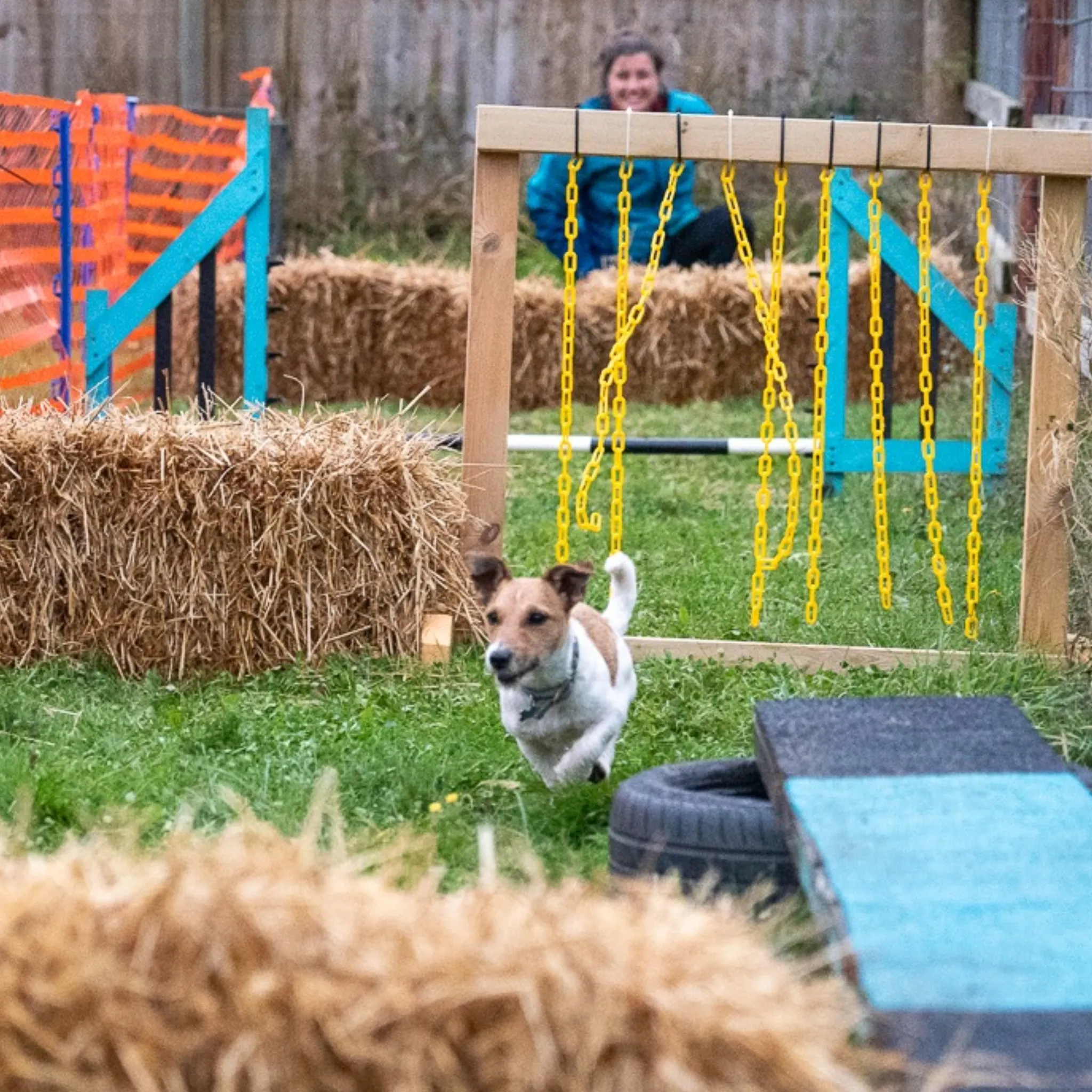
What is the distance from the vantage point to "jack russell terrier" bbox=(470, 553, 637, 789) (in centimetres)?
433

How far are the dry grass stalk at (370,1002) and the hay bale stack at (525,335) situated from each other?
9.38m

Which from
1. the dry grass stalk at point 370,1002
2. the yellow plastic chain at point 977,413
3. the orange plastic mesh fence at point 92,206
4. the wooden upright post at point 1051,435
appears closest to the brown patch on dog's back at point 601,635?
the yellow plastic chain at point 977,413

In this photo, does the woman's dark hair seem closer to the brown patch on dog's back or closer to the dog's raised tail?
the dog's raised tail

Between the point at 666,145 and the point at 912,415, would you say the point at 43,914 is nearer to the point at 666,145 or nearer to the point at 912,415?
the point at 666,145

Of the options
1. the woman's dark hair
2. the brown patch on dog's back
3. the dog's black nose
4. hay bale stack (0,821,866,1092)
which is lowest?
the brown patch on dog's back

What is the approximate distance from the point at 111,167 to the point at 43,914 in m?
8.06

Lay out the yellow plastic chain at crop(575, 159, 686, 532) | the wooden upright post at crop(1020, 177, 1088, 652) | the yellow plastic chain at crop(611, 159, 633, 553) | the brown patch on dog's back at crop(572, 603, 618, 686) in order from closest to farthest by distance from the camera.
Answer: the brown patch on dog's back at crop(572, 603, 618, 686) → the yellow plastic chain at crop(575, 159, 686, 532) → the yellow plastic chain at crop(611, 159, 633, 553) → the wooden upright post at crop(1020, 177, 1088, 652)

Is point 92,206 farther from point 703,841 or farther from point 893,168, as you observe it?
point 703,841

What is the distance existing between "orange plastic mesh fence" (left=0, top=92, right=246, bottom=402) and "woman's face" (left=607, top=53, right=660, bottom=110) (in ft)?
8.83

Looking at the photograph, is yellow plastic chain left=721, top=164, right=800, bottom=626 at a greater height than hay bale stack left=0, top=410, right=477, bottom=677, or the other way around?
yellow plastic chain left=721, top=164, right=800, bottom=626

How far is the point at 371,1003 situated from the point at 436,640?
12.2ft

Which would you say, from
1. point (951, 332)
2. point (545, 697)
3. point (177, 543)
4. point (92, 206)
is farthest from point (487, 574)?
point (92, 206)

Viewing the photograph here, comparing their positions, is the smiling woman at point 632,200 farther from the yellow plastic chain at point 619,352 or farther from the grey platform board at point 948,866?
the grey platform board at point 948,866

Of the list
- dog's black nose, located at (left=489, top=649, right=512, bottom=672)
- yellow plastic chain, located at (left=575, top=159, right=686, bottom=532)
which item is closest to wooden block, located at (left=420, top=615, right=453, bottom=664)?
yellow plastic chain, located at (left=575, top=159, right=686, bottom=532)
